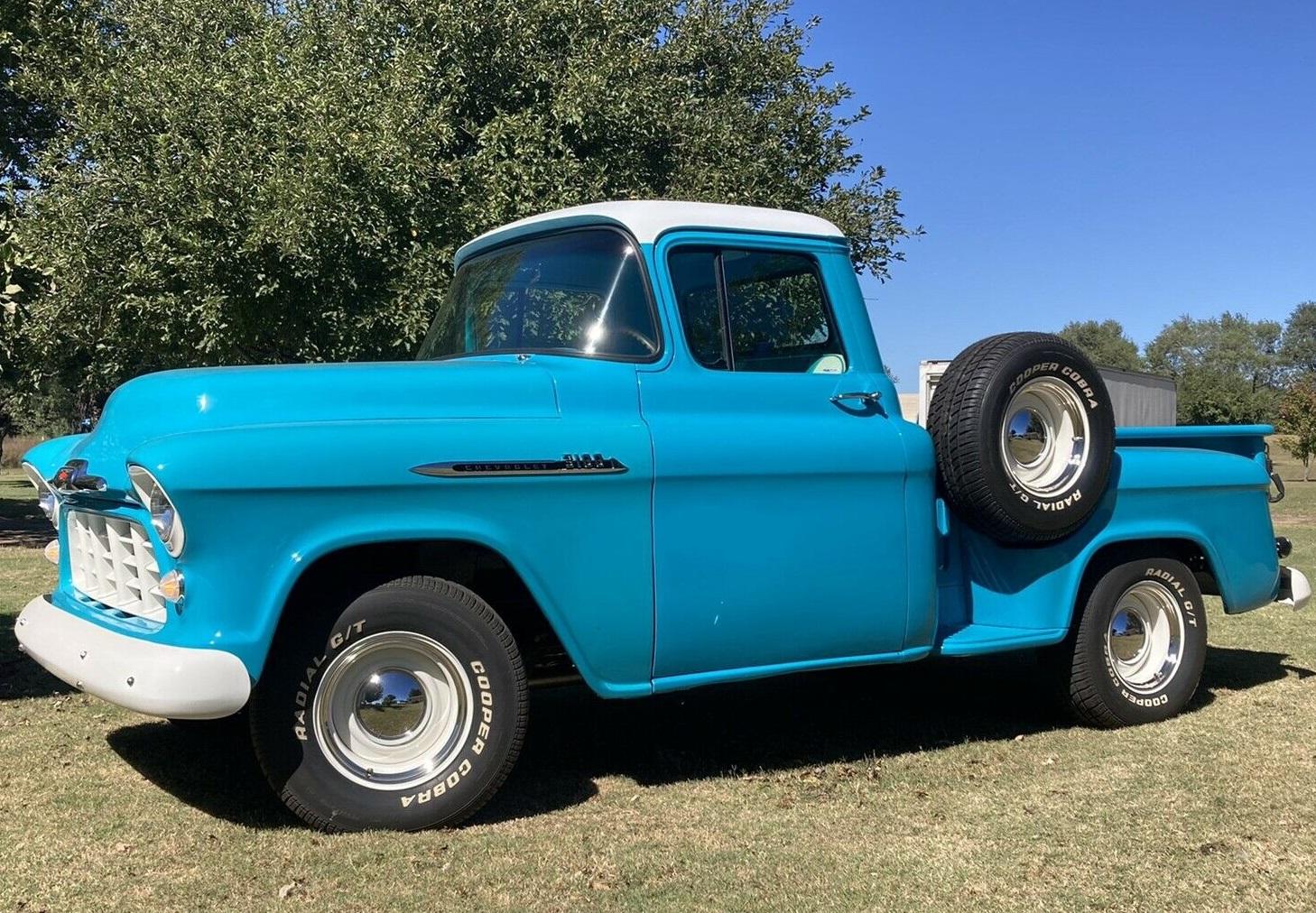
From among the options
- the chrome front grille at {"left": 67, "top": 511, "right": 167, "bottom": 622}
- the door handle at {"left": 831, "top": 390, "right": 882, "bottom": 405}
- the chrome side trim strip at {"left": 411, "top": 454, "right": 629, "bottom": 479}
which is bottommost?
the chrome front grille at {"left": 67, "top": 511, "right": 167, "bottom": 622}

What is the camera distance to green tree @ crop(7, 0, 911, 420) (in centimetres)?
1216

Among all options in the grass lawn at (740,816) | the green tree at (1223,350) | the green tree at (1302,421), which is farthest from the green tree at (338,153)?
the green tree at (1223,350)

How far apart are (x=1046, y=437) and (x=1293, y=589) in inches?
83.5

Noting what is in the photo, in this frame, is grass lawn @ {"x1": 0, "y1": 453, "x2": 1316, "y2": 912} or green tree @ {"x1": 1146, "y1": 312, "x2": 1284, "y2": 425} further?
green tree @ {"x1": 1146, "y1": 312, "x2": 1284, "y2": 425}

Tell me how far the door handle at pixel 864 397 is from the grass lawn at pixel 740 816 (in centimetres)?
153

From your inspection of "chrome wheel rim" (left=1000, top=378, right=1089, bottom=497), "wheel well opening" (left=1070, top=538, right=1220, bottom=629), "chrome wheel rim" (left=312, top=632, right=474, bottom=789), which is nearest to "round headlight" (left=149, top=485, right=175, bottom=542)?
"chrome wheel rim" (left=312, top=632, right=474, bottom=789)

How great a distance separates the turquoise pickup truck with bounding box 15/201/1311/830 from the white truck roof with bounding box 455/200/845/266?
16 mm

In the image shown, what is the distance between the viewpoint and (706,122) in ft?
50.7

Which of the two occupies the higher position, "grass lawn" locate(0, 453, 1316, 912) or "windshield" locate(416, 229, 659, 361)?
"windshield" locate(416, 229, 659, 361)

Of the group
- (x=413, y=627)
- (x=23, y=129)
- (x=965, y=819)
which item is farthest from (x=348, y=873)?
(x=23, y=129)

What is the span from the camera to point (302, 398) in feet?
13.1

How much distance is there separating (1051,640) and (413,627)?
9.35 ft

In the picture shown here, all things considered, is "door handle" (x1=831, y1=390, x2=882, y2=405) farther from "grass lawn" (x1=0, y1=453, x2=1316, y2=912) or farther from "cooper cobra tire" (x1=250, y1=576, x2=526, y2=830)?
"cooper cobra tire" (x1=250, y1=576, x2=526, y2=830)

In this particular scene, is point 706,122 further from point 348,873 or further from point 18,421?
point 18,421
